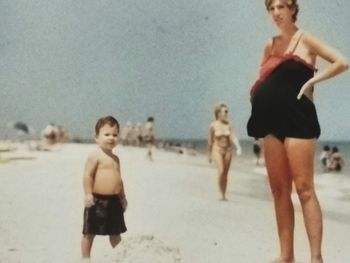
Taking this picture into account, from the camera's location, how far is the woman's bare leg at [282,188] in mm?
2537

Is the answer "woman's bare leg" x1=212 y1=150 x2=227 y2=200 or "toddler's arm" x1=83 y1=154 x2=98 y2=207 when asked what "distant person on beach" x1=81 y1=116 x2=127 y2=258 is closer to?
"toddler's arm" x1=83 y1=154 x2=98 y2=207

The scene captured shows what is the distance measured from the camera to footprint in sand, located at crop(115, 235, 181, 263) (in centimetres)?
267

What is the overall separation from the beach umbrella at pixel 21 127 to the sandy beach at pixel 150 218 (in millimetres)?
196

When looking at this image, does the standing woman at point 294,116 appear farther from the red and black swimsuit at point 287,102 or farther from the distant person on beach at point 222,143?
the distant person on beach at point 222,143

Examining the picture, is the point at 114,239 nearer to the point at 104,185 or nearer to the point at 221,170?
the point at 104,185

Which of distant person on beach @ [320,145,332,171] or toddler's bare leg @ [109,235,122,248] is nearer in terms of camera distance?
toddler's bare leg @ [109,235,122,248]

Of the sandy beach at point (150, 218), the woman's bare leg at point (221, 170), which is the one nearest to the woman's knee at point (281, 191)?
the sandy beach at point (150, 218)

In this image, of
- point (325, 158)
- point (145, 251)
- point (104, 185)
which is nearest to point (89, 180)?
point (104, 185)

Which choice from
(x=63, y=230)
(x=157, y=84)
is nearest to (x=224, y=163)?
(x=157, y=84)

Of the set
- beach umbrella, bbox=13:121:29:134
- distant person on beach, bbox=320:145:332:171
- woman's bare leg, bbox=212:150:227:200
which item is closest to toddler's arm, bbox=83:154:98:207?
beach umbrella, bbox=13:121:29:134

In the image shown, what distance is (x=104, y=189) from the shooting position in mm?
2754

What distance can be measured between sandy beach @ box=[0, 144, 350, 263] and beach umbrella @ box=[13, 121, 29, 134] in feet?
0.64

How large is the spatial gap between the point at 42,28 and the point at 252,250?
1.39m

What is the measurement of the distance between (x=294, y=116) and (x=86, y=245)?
989 millimetres
